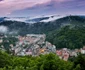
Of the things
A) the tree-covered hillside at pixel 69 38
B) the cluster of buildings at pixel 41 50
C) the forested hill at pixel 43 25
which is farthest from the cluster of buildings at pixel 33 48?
the forested hill at pixel 43 25

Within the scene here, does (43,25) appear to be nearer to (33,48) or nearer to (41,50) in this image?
(33,48)

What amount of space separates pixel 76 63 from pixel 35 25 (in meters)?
62.4

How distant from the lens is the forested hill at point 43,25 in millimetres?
65625

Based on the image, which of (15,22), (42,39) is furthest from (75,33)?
(15,22)

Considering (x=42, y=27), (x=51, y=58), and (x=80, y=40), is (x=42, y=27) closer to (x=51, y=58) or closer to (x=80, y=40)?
(x=80, y=40)

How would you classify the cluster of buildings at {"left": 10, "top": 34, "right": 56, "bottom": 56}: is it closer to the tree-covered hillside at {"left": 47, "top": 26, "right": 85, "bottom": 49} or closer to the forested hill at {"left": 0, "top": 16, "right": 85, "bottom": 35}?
the tree-covered hillside at {"left": 47, "top": 26, "right": 85, "bottom": 49}

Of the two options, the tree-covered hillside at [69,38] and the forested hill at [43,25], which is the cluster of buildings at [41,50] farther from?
the forested hill at [43,25]

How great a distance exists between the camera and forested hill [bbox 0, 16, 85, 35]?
65.6m

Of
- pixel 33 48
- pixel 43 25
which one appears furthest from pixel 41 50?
pixel 43 25

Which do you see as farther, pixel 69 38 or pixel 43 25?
pixel 43 25

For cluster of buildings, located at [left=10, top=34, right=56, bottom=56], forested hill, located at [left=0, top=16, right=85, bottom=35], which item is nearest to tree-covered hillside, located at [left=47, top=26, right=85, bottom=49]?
cluster of buildings, located at [left=10, top=34, right=56, bottom=56]

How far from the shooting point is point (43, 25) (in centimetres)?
6919

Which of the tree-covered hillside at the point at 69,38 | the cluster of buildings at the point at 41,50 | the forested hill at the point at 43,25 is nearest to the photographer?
the cluster of buildings at the point at 41,50

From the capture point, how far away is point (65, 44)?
43719mm
